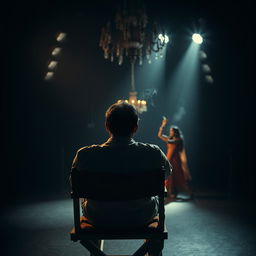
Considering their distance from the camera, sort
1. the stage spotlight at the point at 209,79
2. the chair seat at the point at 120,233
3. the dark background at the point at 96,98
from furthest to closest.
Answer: the stage spotlight at the point at 209,79
the dark background at the point at 96,98
the chair seat at the point at 120,233

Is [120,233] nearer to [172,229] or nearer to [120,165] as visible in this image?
[120,165]

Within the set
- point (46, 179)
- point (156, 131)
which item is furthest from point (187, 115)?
point (46, 179)

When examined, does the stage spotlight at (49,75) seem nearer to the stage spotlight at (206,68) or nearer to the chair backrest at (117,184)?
the stage spotlight at (206,68)

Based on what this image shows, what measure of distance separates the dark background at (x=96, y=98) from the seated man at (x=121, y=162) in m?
5.14

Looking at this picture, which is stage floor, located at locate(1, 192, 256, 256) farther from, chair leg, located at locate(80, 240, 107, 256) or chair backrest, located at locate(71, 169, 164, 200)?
chair backrest, located at locate(71, 169, 164, 200)

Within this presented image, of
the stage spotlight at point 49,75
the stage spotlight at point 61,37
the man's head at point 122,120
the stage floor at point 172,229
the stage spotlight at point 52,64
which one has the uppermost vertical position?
the stage spotlight at point 61,37

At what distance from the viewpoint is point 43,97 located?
8.38 m

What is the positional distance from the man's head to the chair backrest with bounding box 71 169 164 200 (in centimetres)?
26

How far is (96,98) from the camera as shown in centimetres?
885

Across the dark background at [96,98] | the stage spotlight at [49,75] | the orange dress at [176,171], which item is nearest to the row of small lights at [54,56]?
the stage spotlight at [49,75]

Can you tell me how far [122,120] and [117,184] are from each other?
1.25 feet

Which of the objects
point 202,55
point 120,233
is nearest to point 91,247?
point 120,233

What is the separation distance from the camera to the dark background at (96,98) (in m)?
7.36

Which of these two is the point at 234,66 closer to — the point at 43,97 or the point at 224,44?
the point at 224,44
